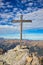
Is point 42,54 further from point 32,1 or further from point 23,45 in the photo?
point 32,1

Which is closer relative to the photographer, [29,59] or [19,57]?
[29,59]

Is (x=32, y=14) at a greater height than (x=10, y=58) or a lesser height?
greater

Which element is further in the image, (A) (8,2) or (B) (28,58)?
(A) (8,2)

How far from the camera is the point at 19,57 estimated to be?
222 inches

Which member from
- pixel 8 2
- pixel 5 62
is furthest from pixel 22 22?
pixel 5 62

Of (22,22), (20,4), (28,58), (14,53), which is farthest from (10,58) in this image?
(20,4)

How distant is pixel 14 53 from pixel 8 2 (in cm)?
141

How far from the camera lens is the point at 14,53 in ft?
18.7

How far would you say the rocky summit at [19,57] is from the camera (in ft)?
17.7

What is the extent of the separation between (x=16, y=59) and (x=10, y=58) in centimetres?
16

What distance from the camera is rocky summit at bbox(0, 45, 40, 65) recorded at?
17.7 ft

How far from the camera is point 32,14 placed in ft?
19.7

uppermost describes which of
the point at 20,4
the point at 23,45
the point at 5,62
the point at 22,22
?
the point at 20,4

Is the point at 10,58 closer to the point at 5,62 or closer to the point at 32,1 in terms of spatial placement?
the point at 5,62
